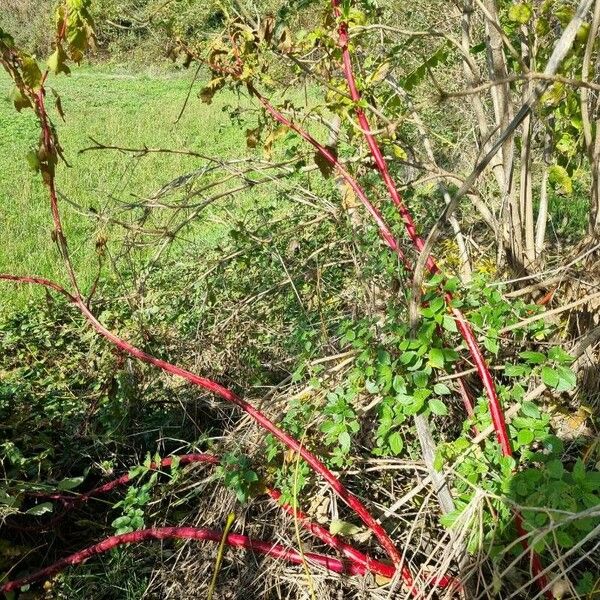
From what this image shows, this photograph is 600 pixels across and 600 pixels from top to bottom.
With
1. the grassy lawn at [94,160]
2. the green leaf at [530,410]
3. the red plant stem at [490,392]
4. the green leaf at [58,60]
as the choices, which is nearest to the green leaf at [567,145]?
the red plant stem at [490,392]

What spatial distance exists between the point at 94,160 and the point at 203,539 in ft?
27.4

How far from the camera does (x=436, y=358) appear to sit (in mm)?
1796

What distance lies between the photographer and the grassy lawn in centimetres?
568

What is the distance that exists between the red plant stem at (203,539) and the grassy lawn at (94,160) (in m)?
1.24

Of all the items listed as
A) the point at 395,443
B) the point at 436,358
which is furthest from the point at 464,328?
the point at 395,443

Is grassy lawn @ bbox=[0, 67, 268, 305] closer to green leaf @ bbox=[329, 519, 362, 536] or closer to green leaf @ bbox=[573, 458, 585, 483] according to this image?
green leaf @ bbox=[329, 519, 362, 536]

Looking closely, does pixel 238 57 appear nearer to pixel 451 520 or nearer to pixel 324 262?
Answer: pixel 324 262

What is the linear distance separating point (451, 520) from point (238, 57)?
165 centimetres

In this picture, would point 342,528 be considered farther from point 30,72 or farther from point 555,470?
point 30,72

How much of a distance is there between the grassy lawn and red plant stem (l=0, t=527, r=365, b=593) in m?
1.24

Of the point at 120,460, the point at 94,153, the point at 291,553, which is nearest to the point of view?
the point at 291,553

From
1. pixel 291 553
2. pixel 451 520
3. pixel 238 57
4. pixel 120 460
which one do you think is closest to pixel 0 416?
pixel 120 460

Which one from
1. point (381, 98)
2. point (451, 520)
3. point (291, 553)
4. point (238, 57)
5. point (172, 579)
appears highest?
point (238, 57)

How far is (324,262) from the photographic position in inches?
120
